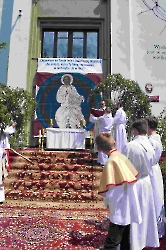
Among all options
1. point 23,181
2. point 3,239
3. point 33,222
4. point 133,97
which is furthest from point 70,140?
point 3,239

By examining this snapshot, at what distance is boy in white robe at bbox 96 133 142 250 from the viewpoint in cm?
252

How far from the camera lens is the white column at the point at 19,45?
11.6m

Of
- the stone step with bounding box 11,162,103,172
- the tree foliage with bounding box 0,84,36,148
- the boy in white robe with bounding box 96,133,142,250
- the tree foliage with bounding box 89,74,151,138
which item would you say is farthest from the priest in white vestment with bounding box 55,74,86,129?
the boy in white robe with bounding box 96,133,142,250

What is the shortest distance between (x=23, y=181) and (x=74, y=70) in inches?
275

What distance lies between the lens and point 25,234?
3713 millimetres

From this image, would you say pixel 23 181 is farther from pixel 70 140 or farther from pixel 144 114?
pixel 144 114

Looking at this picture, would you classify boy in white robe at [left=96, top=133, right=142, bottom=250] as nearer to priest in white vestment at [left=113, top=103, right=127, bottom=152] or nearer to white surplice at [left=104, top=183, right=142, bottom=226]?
white surplice at [left=104, top=183, right=142, bottom=226]

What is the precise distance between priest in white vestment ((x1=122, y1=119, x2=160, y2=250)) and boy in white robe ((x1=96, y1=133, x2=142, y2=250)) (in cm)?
35

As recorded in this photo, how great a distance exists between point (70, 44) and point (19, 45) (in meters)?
2.49

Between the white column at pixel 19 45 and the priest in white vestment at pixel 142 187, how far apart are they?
9.24m

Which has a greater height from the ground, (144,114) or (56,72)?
(56,72)

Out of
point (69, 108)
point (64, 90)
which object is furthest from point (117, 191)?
point (64, 90)

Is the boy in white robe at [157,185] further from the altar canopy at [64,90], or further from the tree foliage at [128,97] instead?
the altar canopy at [64,90]

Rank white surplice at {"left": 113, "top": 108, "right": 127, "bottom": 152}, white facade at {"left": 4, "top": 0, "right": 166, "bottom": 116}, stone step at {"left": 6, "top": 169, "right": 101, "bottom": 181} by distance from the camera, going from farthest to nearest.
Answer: white facade at {"left": 4, "top": 0, "right": 166, "bottom": 116}, white surplice at {"left": 113, "top": 108, "right": 127, "bottom": 152}, stone step at {"left": 6, "top": 169, "right": 101, "bottom": 181}
